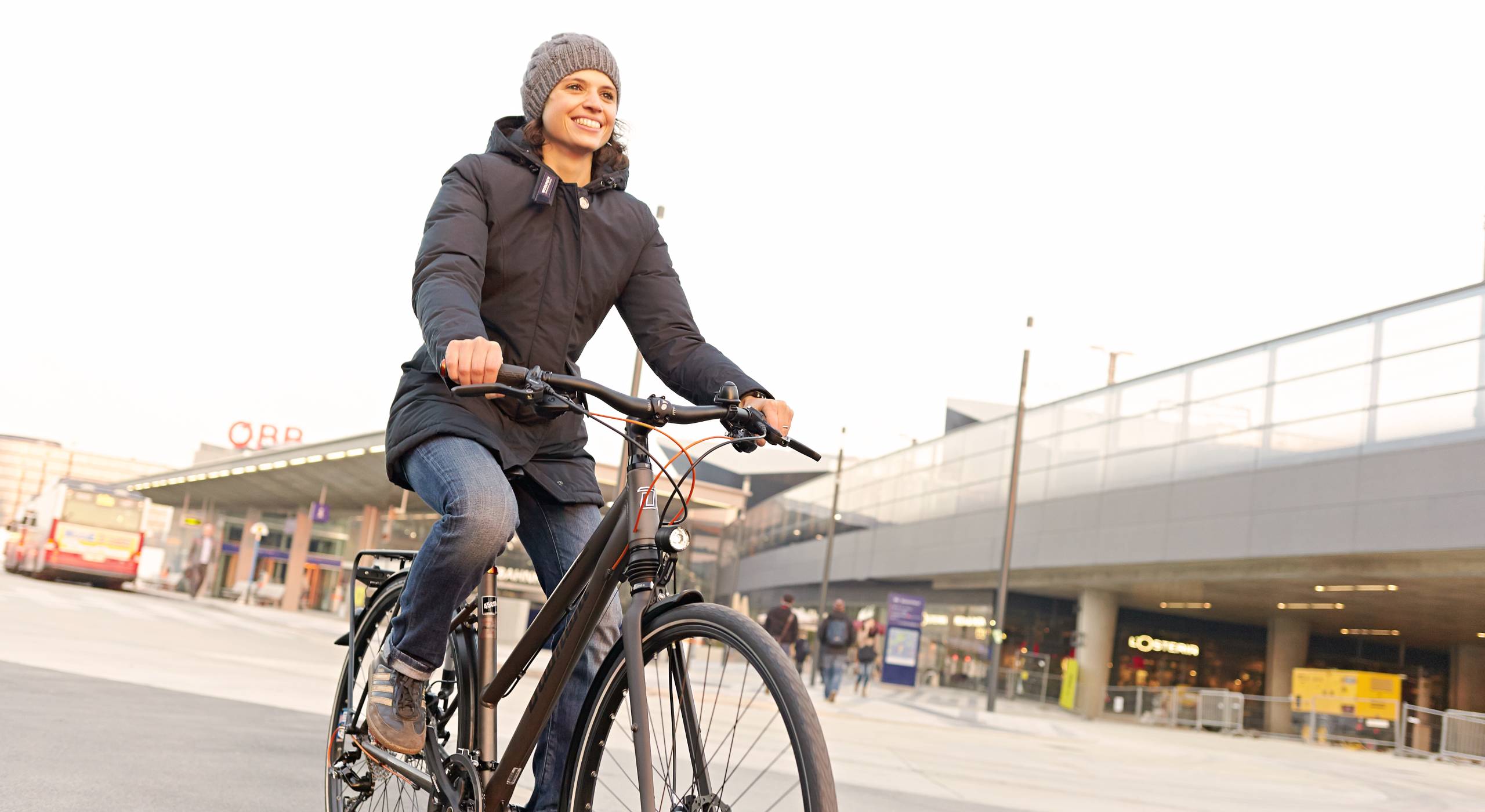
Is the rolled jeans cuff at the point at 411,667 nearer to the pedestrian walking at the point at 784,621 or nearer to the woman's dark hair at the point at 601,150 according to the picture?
the woman's dark hair at the point at 601,150

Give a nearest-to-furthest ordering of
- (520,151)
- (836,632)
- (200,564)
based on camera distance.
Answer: (520,151), (836,632), (200,564)

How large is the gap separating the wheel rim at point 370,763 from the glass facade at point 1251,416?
74.6ft

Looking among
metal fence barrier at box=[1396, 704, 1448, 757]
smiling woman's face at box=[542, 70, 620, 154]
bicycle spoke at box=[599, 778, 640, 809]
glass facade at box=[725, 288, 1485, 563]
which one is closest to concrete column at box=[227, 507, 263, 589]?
glass facade at box=[725, 288, 1485, 563]

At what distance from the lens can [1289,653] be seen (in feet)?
110

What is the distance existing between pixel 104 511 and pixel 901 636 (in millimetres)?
22169

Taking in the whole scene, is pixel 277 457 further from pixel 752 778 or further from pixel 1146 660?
pixel 752 778

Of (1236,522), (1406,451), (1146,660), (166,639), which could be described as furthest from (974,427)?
(166,639)

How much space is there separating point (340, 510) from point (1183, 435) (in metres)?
39.1

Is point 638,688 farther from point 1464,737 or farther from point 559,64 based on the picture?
point 1464,737

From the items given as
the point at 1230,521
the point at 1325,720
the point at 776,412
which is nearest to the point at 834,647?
the point at 1230,521

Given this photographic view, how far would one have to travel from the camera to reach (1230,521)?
27.1 meters

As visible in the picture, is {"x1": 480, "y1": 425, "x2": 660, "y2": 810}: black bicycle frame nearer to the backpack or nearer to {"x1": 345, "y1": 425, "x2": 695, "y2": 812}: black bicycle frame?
{"x1": 345, "y1": 425, "x2": 695, "y2": 812}: black bicycle frame

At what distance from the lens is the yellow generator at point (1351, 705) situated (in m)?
24.9

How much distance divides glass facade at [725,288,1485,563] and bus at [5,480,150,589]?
24.7m
